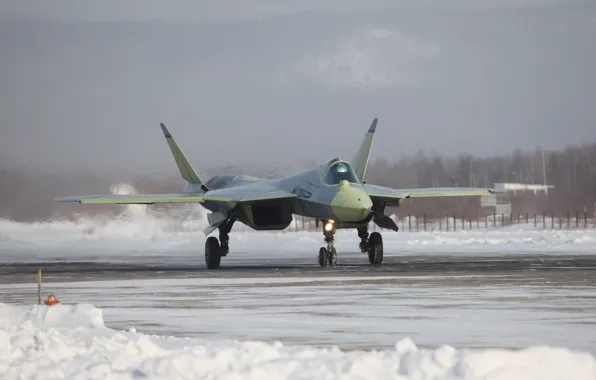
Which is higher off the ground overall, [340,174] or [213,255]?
[340,174]

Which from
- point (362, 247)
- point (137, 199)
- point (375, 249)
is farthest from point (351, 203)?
point (137, 199)

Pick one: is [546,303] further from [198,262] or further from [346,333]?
[198,262]

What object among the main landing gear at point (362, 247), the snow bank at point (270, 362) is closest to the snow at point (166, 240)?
the main landing gear at point (362, 247)

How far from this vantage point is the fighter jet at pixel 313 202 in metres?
28.9

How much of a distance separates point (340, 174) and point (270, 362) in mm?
19484

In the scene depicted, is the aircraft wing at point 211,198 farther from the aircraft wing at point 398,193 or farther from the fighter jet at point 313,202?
the aircraft wing at point 398,193

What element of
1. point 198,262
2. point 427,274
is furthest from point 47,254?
point 427,274

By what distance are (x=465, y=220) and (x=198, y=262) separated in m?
42.2

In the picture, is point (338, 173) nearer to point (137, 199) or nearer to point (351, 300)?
point (137, 199)

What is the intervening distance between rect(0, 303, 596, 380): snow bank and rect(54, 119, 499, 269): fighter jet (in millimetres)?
17739

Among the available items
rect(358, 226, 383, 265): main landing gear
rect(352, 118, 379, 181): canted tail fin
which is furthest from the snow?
rect(358, 226, 383, 265): main landing gear

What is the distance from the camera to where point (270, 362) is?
981 cm

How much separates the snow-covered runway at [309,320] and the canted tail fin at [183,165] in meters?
5.17

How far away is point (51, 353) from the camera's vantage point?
1052 cm
